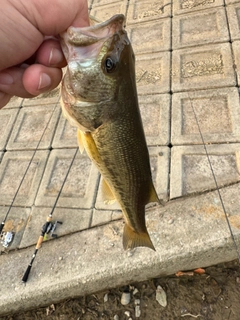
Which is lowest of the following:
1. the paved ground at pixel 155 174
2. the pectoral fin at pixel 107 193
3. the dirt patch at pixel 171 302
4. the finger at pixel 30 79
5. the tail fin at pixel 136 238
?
the dirt patch at pixel 171 302

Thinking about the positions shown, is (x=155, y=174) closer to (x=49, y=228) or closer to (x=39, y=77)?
(x=49, y=228)

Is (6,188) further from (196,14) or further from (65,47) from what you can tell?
(196,14)

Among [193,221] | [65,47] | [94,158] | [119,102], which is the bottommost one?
[193,221]

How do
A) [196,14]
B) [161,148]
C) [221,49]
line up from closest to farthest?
[161,148] → [221,49] → [196,14]

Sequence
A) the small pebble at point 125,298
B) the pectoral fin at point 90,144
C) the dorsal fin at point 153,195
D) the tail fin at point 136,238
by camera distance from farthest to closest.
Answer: the small pebble at point 125,298, the tail fin at point 136,238, the dorsal fin at point 153,195, the pectoral fin at point 90,144

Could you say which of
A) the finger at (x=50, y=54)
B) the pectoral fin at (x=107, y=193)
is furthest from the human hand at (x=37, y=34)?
the pectoral fin at (x=107, y=193)

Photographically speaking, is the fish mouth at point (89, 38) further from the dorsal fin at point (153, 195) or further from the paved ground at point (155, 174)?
the paved ground at point (155, 174)

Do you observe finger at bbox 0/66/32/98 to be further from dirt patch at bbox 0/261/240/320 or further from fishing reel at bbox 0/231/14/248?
dirt patch at bbox 0/261/240/320

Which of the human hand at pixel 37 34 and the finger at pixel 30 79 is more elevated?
the human hand at pixel 37 34

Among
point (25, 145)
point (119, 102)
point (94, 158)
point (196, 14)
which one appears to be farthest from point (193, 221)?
point (196, 14)
